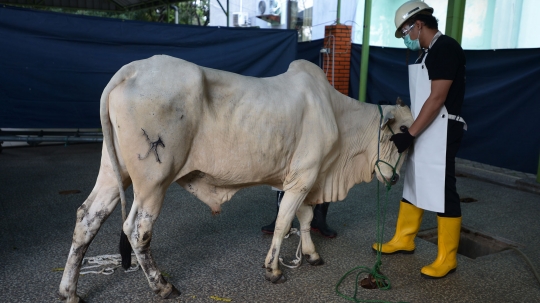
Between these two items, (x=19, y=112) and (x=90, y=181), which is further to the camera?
(x=19, y=112)

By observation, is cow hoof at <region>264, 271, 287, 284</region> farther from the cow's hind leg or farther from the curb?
the curb

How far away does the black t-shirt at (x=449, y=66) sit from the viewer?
3.24m

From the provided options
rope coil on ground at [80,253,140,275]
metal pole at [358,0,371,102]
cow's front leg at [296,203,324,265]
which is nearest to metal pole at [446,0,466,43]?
metal pole at [358,0,371,102]

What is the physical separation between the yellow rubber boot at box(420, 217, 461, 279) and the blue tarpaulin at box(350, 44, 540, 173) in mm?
3557

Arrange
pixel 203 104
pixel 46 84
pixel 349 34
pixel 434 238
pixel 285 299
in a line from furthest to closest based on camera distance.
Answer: pixel 349 34, pixel 46 84, pixel 434 238, pixel 285 299, pixel 203 104

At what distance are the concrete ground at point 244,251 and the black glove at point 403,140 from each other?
97cm

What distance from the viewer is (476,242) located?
14.3 feet

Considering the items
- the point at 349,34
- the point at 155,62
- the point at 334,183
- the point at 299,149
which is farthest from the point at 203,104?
the point at 349,34

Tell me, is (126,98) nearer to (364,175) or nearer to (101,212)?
(101,212)

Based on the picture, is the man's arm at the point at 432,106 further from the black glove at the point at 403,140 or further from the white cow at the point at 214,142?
the white cow at the point at 214,142

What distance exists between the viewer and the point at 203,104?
2814 millimetres

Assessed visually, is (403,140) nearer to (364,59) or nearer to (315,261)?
(315,261)

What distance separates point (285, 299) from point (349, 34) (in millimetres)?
7422

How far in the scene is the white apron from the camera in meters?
3.39
